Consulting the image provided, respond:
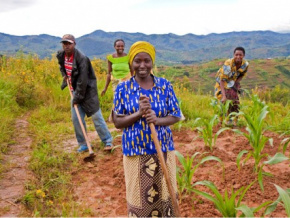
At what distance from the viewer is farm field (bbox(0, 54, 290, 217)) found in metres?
2.61

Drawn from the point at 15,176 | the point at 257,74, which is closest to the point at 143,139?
the point at 15,176

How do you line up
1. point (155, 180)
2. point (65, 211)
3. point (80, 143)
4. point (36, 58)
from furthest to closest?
1. point (36, 58)
2. point (80, 143)
3. point (65, 211)
4. point (155, 180)

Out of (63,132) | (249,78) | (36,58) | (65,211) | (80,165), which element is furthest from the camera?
(249,78)

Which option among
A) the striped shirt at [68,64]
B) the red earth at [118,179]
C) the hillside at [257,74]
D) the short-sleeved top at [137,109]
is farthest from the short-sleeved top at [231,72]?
the hillside at [257,74]

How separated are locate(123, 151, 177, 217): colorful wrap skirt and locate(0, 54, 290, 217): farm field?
28 centimetres

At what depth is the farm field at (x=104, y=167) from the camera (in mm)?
2613

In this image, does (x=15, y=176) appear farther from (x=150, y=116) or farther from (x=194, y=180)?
(x=150, y=116)

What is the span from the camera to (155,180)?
1.82 meters

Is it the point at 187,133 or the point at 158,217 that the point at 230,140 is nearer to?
the point at 187,133

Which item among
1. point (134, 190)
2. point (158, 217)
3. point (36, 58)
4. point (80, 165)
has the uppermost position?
point (36, 58)

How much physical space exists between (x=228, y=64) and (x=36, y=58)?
21.4 feet

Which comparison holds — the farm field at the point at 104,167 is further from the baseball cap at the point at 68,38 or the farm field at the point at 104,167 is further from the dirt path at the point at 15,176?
the baseball cap at the point at 68,38

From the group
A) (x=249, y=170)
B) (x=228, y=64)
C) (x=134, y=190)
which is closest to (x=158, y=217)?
(x=134, y=190)

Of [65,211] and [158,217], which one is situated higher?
[158,217]
